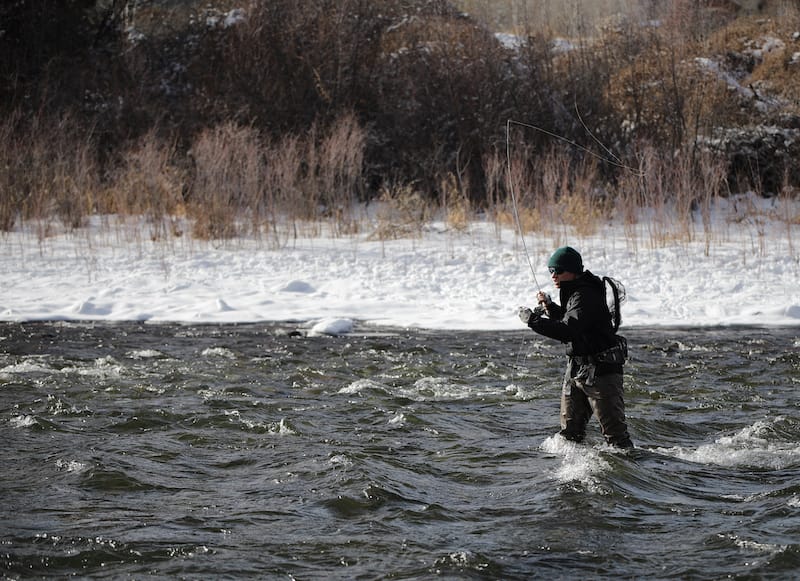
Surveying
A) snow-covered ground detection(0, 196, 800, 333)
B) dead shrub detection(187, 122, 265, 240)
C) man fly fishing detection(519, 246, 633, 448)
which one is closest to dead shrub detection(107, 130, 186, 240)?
dead shrub detection(187, 122, 265, 240)

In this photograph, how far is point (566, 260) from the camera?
641 centimetres

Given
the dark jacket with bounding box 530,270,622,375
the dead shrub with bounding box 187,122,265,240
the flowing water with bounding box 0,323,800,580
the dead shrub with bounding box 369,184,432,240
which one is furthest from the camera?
the dead shrub with bounding box 369,184,432,240

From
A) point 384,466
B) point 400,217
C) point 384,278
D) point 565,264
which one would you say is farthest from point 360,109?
point 384,466

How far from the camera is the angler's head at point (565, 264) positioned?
6402 mm

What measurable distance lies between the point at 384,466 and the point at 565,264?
1.66 metres

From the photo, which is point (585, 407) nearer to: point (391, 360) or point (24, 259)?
point (391, 360)

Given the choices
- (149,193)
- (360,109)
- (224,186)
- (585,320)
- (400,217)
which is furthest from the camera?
(360,109)

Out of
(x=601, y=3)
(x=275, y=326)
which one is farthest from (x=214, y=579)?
(x=601, y=3)

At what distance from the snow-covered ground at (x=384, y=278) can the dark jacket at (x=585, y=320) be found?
534cm

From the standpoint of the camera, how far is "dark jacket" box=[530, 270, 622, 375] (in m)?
6.38

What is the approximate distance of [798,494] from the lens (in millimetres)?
5766

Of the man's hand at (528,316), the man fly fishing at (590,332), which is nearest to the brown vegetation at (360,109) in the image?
the man fly fishing at (590,332)

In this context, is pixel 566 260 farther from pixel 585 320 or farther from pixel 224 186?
pixel 224 186

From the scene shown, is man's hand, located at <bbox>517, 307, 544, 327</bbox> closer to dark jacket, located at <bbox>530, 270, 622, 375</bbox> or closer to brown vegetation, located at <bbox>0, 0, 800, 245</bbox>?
dark jacket, located at <bbox>530, 270, 622, 375</bbox>
